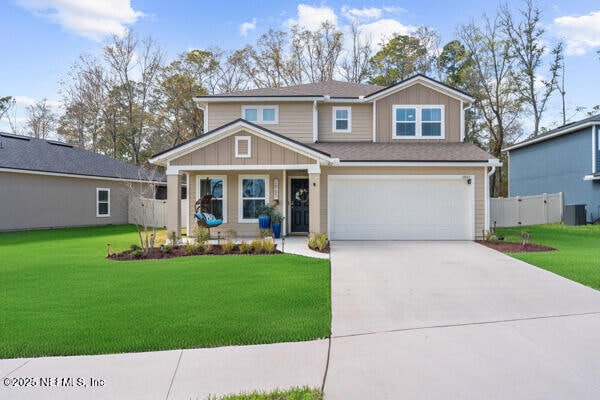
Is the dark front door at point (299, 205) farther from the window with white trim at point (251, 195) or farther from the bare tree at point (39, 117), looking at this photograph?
the bare tree at point (39, 117)

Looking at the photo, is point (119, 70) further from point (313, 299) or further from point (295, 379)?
point (295, 379)

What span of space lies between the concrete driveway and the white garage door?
4786mm

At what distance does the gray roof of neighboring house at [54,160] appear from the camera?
16.8m

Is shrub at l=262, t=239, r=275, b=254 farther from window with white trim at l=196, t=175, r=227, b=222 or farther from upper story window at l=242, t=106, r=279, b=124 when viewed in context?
upper story window at l=242, t=106, r=279, b=124

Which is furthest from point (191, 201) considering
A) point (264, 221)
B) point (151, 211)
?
point (151, 211)

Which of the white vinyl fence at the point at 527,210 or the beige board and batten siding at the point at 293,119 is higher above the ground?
the beige board and batten siding at the point at 293,119

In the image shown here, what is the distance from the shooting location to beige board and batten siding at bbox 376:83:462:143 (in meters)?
14.8

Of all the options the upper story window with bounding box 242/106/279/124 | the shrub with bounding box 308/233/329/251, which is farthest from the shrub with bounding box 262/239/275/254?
the upper story window with bounding box 242/106/279/124

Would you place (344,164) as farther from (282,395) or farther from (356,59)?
(356,59)

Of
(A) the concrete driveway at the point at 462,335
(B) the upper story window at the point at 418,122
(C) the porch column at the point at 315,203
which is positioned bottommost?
(A) the concrete driveway at the point at 462,335

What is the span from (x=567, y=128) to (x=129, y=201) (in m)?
24.3

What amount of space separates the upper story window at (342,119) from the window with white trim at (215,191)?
5.21m

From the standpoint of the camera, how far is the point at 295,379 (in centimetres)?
335

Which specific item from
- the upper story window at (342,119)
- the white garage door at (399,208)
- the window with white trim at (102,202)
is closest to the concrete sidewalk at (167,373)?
the white garage door at (399,208)
